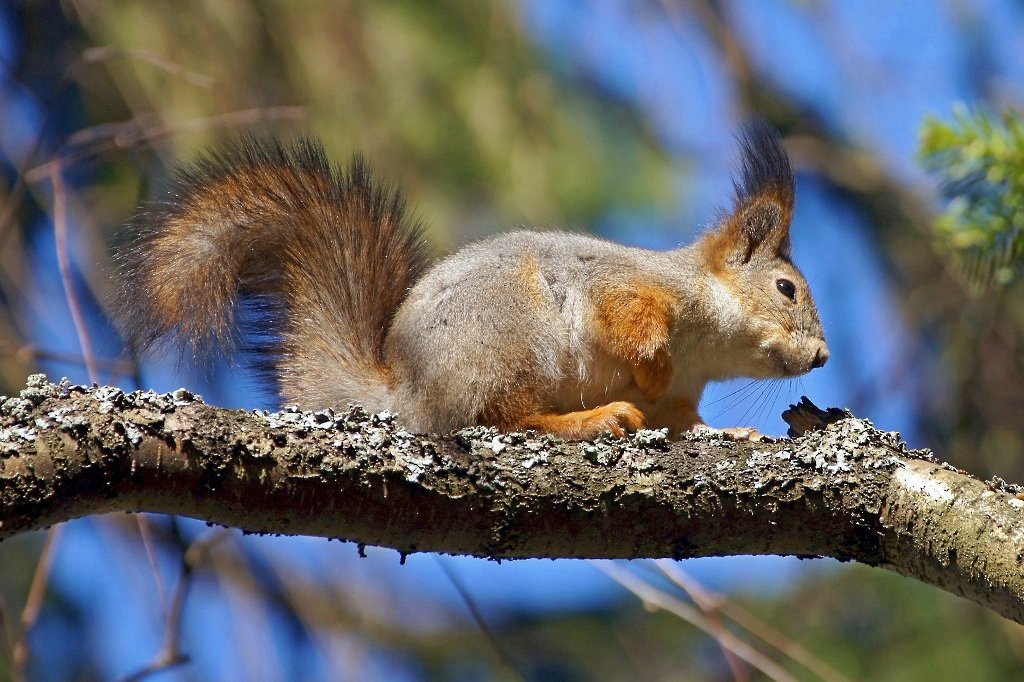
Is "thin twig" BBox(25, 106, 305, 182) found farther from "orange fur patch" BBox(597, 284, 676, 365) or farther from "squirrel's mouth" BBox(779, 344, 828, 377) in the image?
"squirrel's mouth" BBox(779, 344, 828, 377)

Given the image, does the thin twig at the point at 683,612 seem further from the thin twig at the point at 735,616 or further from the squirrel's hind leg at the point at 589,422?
the squirrel's hind leg at the point at 589,422

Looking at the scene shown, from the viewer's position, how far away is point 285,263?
206 cm

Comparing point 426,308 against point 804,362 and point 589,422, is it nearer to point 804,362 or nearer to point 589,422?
point 589,422

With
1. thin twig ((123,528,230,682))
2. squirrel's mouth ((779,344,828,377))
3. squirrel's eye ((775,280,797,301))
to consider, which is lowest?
thin twig ((123,528,230,682))

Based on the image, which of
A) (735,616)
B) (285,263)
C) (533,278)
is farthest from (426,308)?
(735,616)

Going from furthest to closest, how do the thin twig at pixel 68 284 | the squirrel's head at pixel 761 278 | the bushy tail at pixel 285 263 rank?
1. the squirrel's head at pixel 761 278
2. the bushy tail at pixel 285 263
3. the thin twig at pixel 68 284

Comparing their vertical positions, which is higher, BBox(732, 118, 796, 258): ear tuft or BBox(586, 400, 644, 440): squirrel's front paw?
BBox(732, 118, 796, 258): ear tuft

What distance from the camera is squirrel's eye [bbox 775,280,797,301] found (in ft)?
7.51

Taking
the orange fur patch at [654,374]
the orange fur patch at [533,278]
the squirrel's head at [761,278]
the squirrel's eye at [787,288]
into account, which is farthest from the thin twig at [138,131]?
the squirrel's eye at [787,288]

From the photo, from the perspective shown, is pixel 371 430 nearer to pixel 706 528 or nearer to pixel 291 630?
pixel 706 528

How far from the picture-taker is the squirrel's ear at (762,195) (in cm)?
234

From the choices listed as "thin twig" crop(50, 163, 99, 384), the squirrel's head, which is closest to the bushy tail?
"thin twig" crop(50, 163, 99, 384)

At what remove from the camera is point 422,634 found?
278cm

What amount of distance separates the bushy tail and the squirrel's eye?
0.76 m
